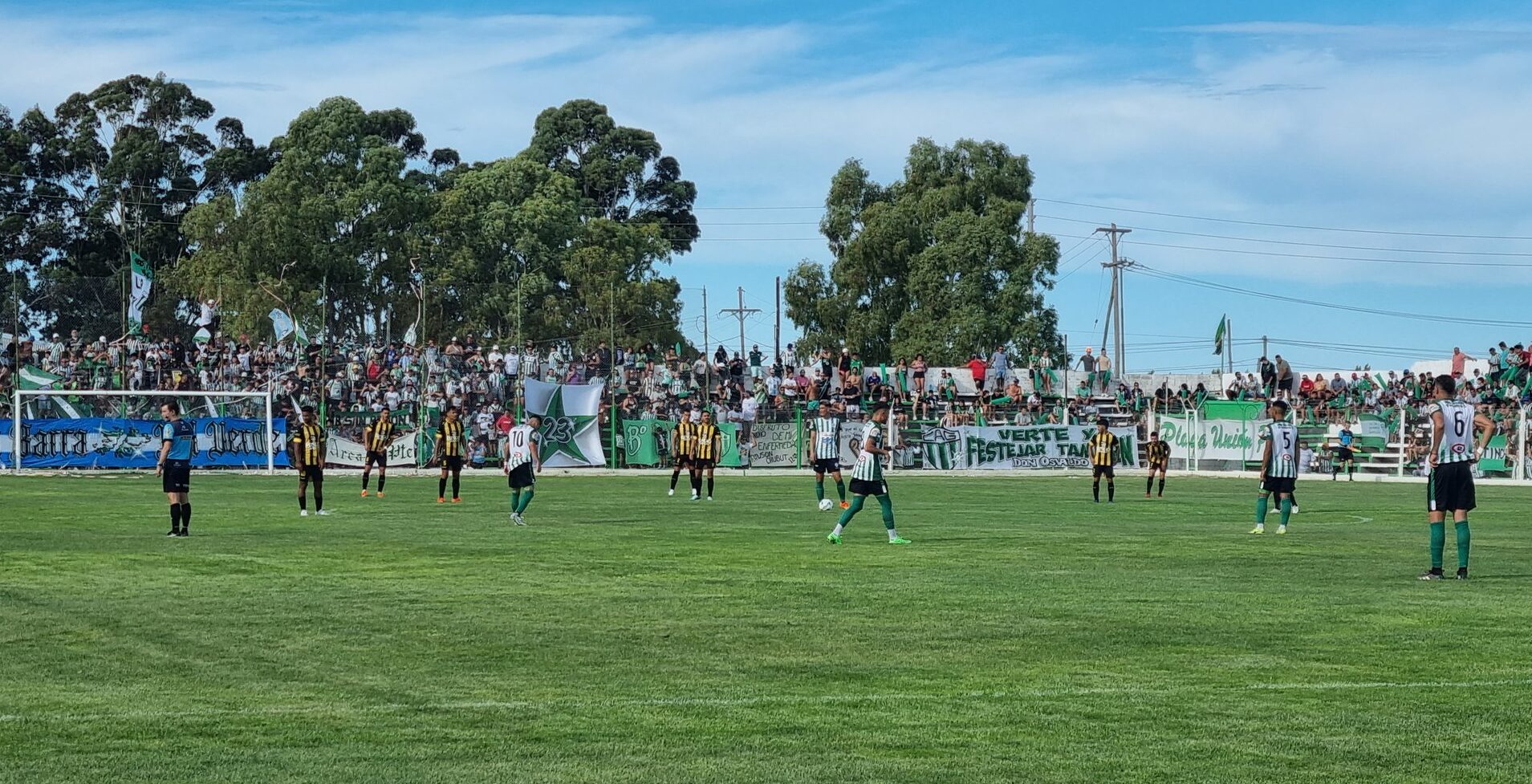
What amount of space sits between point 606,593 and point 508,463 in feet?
35.7

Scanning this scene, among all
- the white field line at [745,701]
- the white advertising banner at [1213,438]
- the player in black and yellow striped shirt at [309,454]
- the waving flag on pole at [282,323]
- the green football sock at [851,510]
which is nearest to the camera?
the white field line at [745,701]

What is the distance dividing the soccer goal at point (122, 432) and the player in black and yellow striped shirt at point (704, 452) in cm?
1628

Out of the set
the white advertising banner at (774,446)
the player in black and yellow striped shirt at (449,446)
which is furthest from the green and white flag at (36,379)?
the player in black and yellow striped shirt at (449,446)

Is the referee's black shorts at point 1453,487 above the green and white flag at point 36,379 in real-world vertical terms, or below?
below

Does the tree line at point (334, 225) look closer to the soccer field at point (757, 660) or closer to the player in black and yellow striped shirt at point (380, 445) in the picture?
the player in black and yellow striped shirt at point (380, 445)

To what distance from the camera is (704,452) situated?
34.5 metres

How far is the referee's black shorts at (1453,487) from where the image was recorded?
15188mm

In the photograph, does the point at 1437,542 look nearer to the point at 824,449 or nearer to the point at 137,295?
the point at 824,449

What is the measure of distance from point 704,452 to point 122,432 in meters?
20.5

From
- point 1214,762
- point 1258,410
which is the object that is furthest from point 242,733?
point 1258,410

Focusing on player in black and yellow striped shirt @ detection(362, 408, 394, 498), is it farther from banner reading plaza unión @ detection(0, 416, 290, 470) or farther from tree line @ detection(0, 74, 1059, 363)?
tree line @ detection(0, 74, 1059, 363)

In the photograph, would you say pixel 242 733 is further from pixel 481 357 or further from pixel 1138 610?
pixel 481 357

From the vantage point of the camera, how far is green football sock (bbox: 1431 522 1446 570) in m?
15.4

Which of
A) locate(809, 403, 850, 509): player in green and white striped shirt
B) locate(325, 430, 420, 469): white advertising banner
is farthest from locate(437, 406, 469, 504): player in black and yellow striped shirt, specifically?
locate(325, 430, 420, 469): white advertising banner
